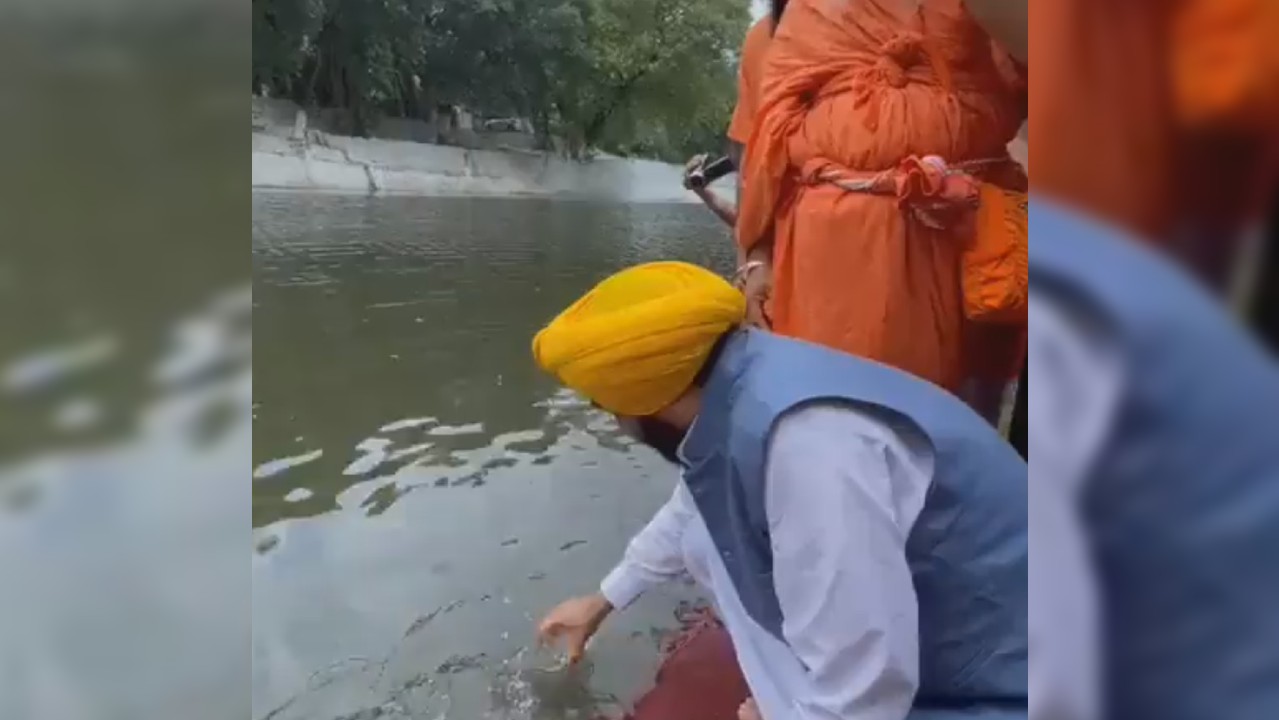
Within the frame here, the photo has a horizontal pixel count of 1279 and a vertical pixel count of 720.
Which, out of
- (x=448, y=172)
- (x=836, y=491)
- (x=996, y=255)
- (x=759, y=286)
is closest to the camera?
(x=836, y=491)

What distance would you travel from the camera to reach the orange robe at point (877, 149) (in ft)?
4.10

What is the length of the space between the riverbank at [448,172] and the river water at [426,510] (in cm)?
452

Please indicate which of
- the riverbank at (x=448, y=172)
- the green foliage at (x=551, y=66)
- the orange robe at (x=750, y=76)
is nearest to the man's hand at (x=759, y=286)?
the orange robe at (x=750, y=76)

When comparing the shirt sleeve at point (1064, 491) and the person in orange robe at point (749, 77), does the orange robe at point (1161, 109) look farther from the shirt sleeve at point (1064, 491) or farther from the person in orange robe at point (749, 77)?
the person in orange robe at point (749, 77)

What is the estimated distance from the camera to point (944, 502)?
3.31ft

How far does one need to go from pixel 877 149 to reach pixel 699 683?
0.69 meters

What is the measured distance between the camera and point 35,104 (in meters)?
0.56

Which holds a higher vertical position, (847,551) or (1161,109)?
(1161,109)

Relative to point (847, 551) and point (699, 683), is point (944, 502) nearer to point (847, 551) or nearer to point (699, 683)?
point (847, 551)

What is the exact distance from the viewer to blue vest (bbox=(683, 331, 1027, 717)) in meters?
1.00

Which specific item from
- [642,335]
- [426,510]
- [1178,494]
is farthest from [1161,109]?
[426,510]

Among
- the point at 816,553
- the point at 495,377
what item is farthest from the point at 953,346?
the point at 495,377

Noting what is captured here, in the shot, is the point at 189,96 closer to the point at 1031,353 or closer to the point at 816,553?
the point at 1031,353

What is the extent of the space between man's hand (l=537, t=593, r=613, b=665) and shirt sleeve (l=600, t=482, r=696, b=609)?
0.04 m
